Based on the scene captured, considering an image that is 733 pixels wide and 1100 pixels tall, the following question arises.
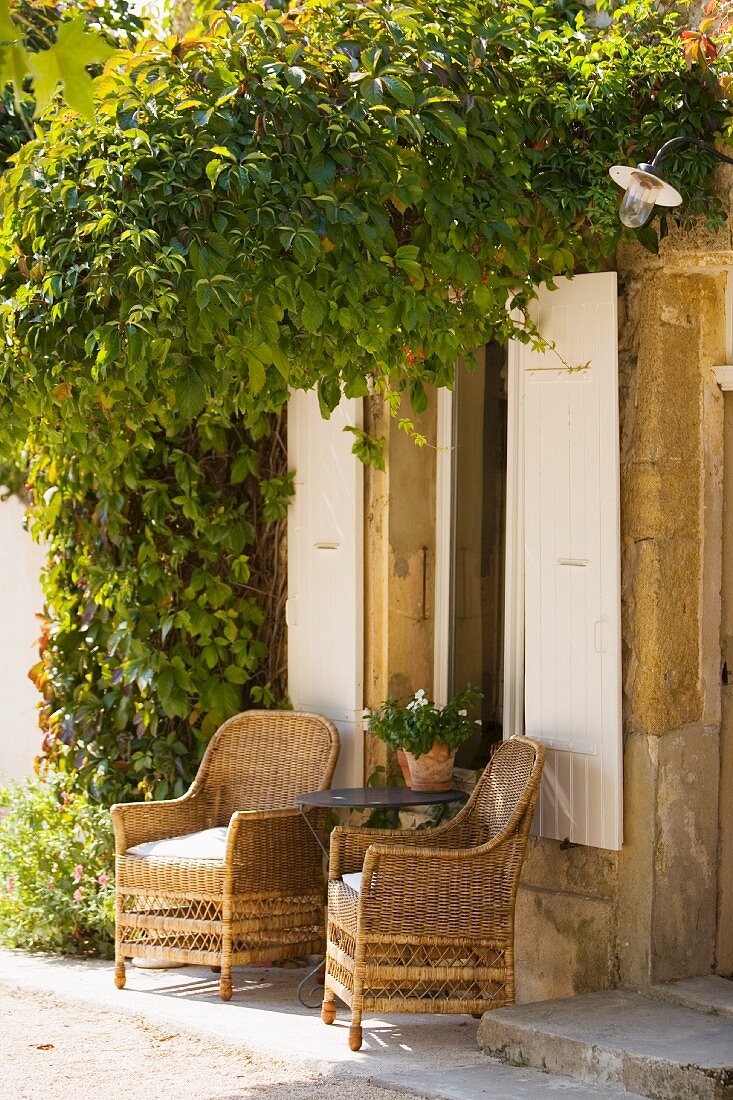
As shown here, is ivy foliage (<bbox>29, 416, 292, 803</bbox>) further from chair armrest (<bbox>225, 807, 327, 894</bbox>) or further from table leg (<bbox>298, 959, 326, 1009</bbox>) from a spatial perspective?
table leg (<bbox>298, 959, 326, 1009</bbox>)

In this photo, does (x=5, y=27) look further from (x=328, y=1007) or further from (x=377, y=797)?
(x=328, y=1007)

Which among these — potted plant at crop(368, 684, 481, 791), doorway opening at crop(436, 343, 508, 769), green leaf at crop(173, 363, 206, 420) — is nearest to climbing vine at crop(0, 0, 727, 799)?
green leaf at crop(173, 363, 206, 420)

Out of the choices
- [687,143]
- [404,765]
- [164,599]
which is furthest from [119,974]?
[687,143]

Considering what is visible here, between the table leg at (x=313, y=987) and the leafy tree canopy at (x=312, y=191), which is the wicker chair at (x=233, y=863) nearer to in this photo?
the table leg at (x=313, y=987)

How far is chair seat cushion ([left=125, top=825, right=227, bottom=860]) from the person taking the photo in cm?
519

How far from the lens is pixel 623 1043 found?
412cm

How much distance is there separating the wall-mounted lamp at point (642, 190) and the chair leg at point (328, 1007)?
8.69 ft

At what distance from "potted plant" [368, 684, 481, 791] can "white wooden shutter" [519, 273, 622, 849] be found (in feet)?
1.05

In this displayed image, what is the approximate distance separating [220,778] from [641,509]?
2.09 meters

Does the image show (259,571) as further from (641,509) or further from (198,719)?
(641,509)

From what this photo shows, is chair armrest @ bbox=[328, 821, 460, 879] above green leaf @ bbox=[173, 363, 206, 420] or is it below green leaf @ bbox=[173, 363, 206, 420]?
below

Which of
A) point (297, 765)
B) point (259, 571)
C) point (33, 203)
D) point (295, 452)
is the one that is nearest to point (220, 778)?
point (297, 765)

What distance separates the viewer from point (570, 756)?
15.8 feet

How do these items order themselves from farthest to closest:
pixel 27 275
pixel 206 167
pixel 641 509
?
pixel 641 509 → pixel 27 275 → pixel 206 167
